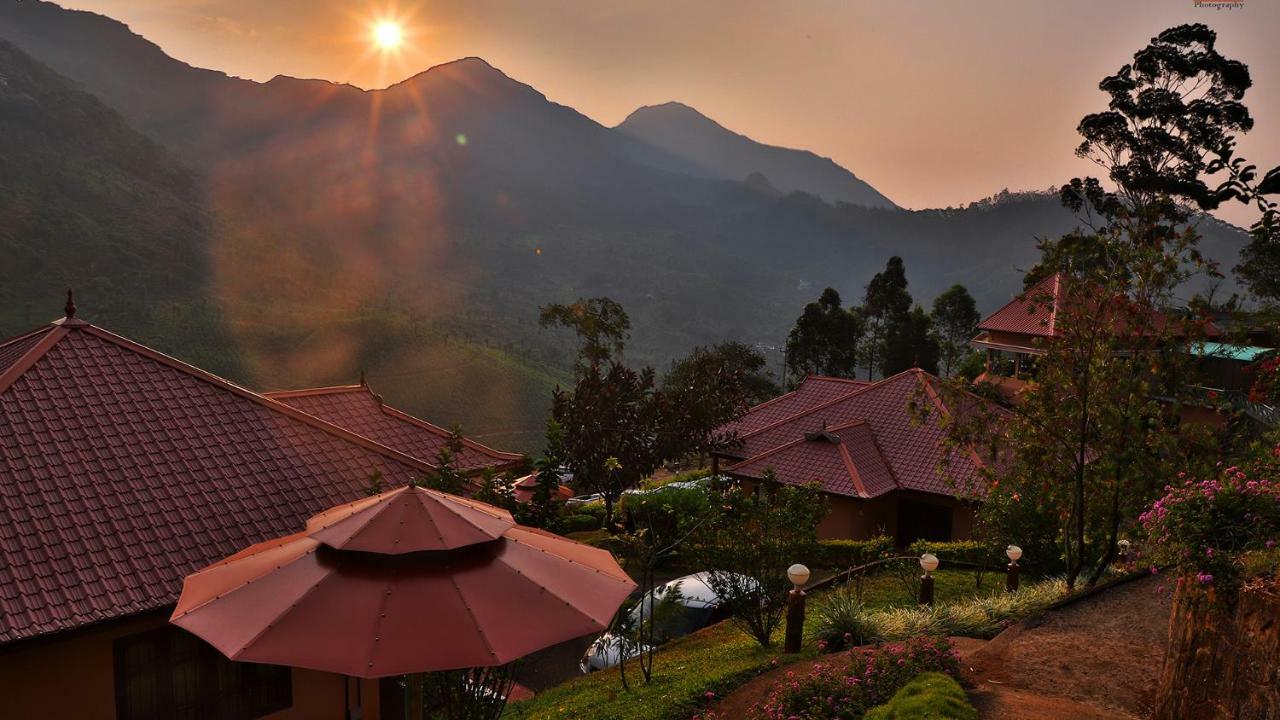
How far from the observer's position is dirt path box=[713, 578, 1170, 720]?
7430 millimetres

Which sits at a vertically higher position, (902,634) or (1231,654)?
(1231,654)

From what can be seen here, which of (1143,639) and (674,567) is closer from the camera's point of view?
(1143,639)

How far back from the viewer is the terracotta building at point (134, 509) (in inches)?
294

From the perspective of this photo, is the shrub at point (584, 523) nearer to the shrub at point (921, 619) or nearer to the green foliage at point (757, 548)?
the green foliage at point (757, 548)

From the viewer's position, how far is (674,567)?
21.2 metres

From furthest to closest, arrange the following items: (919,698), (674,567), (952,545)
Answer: (674,567) < (952,545) < (919,698)

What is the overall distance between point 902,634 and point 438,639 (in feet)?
23.4

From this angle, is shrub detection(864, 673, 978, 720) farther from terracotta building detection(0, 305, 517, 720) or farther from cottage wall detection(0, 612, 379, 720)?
cottage wall detection(0, 612, 379, 720)

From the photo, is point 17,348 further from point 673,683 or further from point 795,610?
point 795,610

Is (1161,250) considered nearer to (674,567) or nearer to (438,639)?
(438,639)

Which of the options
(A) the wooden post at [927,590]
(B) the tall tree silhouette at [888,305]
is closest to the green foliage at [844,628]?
(A) the wooden post at [927,590]

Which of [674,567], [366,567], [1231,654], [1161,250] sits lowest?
[674,567]

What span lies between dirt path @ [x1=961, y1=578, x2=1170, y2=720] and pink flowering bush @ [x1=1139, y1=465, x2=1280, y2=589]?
66.9 inches

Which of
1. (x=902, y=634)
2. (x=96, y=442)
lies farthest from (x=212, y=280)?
(x=902, y=634)
